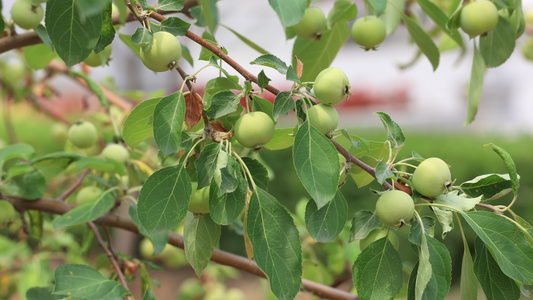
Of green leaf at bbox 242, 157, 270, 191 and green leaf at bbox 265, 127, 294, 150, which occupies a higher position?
green leaf at bbox 265, 127, 294, 150

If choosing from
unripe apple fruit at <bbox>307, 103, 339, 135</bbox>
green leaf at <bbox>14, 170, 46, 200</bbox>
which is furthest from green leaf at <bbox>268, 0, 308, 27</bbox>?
green leaf at <bbox>14, 170, 46, 200</bbox>

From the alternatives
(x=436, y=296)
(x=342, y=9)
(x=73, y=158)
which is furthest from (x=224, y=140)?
(x=73, y=158)

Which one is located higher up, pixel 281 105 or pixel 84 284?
pixel 281 105

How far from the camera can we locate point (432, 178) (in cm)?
62

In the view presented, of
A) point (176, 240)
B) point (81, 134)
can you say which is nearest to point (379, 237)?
point (176, 240)

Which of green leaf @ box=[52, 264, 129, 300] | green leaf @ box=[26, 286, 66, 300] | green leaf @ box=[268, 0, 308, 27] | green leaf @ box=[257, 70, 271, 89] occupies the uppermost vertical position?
green leaf @ box=[268, 0, 308, 27]

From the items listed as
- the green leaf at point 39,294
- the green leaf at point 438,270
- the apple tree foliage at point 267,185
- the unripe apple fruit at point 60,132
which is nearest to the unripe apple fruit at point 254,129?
the apple tree foliage at point 267,185

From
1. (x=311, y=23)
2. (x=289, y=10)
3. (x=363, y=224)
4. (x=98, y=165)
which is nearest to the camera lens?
(x=289, y=10)

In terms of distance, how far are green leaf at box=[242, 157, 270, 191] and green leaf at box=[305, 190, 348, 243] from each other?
0.07 metres

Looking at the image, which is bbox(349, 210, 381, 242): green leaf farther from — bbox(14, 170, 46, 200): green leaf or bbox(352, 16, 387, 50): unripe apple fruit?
bbox(14, 170, 46, 200): green leaf

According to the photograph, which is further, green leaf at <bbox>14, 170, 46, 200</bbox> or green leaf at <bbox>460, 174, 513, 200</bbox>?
green leaf at <bbox>14, 170, 46, 200</bbox>

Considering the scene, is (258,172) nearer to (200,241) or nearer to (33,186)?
(200,241)

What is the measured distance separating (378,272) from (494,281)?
0.44ft

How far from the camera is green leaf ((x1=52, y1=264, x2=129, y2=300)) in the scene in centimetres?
75
